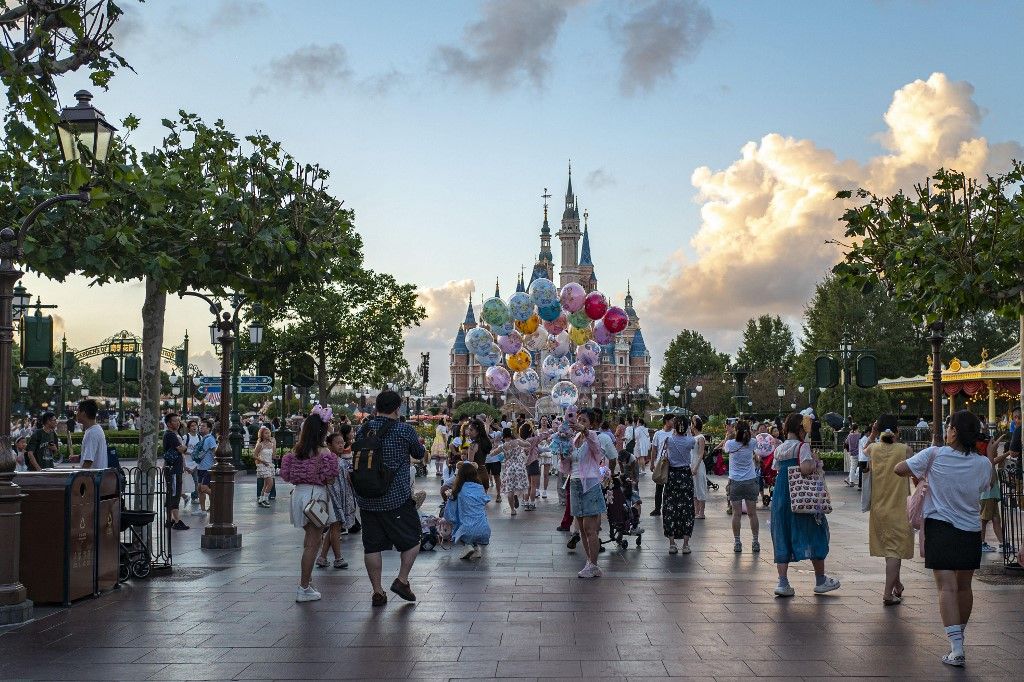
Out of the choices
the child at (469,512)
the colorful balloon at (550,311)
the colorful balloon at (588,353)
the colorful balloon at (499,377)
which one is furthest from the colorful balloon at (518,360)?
the child at (469,512)

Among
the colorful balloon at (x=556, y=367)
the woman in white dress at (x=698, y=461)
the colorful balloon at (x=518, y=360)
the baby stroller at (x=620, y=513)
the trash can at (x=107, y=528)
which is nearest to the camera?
the trash can at (x=107, y=528)

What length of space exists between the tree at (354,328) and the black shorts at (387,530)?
1654 inches

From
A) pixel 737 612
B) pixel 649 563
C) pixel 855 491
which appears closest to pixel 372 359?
pixel 855 491

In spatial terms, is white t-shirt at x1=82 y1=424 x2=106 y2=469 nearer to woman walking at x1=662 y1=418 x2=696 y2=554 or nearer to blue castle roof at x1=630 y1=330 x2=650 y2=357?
woman walking at x1=662 y1=418 x2=696 y2=554

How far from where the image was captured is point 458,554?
1336 cm

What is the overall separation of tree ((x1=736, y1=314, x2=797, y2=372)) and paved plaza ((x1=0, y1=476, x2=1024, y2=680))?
96742 mm

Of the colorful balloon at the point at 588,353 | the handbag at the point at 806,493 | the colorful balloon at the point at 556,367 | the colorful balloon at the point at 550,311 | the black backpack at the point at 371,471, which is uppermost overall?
the colorful balloon at the point at 550,311

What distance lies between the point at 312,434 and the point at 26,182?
15.9ft

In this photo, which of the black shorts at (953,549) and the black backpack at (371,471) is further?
the black backpack at (371,471)

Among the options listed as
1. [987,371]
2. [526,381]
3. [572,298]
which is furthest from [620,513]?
[987,371]

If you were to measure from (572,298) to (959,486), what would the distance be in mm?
24467

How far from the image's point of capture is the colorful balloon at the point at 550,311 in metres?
31.9

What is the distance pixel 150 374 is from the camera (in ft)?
44.1

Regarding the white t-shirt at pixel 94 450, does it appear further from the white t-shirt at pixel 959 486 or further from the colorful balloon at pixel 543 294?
the colorful balloon at pixel 543 294
